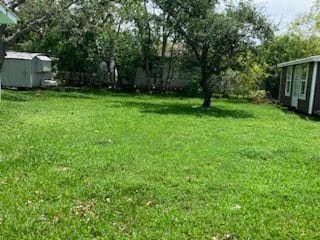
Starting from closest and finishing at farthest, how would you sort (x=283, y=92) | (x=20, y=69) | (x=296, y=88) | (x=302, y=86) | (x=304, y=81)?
(x=304, y=81) < (x=302, y=86) < (x=296, y=88) < (x=20, y=69) < (x=283, y=92)

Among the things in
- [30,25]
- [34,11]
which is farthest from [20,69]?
[34,11]

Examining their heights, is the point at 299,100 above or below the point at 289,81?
below

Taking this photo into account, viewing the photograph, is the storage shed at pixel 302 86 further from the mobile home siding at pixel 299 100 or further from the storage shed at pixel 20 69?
the storage shed at pixel 20 69

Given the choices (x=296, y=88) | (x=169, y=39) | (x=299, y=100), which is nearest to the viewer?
(x=299, y=100)

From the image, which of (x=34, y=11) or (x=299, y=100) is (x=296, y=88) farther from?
(x=34, y=11)

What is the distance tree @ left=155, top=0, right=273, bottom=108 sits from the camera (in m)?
18.6

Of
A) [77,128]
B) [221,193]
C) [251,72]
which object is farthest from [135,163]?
[251,72]

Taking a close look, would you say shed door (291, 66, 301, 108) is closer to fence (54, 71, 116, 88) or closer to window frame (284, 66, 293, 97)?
window frame (284, 66, 293, 97)

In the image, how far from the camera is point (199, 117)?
15969 millimetres

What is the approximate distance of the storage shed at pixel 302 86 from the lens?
19203 mm

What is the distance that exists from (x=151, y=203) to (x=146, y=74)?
24.5m

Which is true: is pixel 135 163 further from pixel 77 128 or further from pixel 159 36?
pixel 159 36

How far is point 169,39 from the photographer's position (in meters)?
28.3

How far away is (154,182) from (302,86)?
15924 mm
